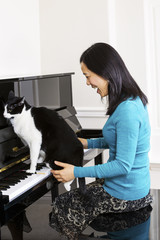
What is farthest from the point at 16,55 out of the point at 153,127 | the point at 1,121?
the point at 153,127

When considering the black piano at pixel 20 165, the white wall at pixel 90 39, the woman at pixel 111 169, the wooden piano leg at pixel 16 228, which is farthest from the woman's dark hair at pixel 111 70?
the white wall at pixel 90 39

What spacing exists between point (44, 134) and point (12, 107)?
0.20 meters

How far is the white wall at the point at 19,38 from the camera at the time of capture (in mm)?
2510

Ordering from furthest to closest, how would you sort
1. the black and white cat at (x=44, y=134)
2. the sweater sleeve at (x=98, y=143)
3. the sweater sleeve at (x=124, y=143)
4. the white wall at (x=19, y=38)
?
the white wall at (x=19, y=38) → the sweater sleeve at (x=98, y=143) → the black and white cat at (x=44, y=134) → the sweater sleeve at (x=124, y=143)

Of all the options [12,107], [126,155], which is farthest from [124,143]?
[12,107]

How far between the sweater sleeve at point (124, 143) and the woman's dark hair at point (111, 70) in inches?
3.3

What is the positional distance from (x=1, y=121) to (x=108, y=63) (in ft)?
1.98

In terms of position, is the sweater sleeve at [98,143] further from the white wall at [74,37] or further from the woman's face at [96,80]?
the white wall at [74,37]

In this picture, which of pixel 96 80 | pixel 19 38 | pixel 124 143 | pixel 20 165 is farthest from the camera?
pixel 19 38

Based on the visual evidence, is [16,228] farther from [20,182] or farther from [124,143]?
[124,143]

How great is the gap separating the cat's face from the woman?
0.34 metres

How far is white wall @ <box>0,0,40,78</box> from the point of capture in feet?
8.24

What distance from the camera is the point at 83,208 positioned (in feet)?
4.94

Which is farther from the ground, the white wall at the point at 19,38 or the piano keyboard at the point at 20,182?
the white wall at the point at 19,38
